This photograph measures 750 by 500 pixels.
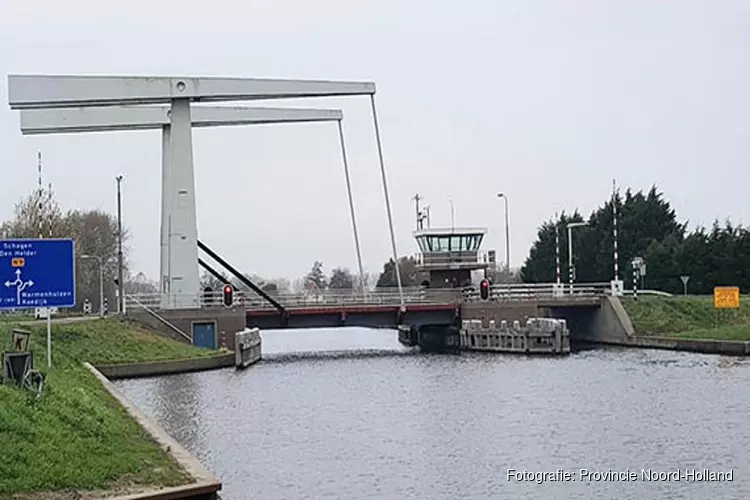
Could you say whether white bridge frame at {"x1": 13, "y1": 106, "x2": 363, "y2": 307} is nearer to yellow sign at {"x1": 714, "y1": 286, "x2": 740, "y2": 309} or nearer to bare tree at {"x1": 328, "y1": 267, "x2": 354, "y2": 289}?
yellow sign at {"x1": 714, "y1": 286, "x2": 740, "y2": 309}

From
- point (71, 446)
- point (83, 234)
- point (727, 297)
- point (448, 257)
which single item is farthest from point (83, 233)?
point (71, 446)

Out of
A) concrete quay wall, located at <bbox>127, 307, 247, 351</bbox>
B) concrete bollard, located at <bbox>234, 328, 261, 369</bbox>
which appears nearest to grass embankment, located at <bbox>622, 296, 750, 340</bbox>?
concrete bollard, located at <bbox>234, 328, 261, 369</bbox>

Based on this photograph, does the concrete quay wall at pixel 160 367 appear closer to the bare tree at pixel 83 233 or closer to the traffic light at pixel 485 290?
the traffic light at pixel 485 290

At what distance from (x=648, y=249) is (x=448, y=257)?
12077 mm

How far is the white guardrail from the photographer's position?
36363 mm

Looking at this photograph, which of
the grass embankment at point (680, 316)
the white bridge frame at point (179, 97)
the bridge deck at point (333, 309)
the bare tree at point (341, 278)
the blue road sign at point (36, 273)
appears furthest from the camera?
the bare tree at point (341, 278)

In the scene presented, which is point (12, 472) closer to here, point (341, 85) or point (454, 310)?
point (341, 85)

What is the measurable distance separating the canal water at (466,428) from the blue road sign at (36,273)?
9.87 ft

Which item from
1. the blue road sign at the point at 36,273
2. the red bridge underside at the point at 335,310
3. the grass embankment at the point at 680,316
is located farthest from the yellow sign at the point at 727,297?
the blue road sign at the point at 36,273

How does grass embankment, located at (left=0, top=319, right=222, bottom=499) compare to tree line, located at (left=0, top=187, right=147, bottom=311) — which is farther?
tree line, located at (left=0, top=187, right=147, bottom=311)

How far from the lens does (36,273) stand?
1521cm

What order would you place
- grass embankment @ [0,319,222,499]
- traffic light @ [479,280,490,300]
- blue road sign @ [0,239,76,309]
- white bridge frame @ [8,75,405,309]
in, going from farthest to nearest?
traffic light @ [479,280,490,300]
white bridge frame @ [8,75,405,309]
blue road sign @ [0,239,76,309]
grass embankment @ [0,319,222,499]

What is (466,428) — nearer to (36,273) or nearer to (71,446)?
(36,273)

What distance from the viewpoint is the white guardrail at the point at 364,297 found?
36363mm
